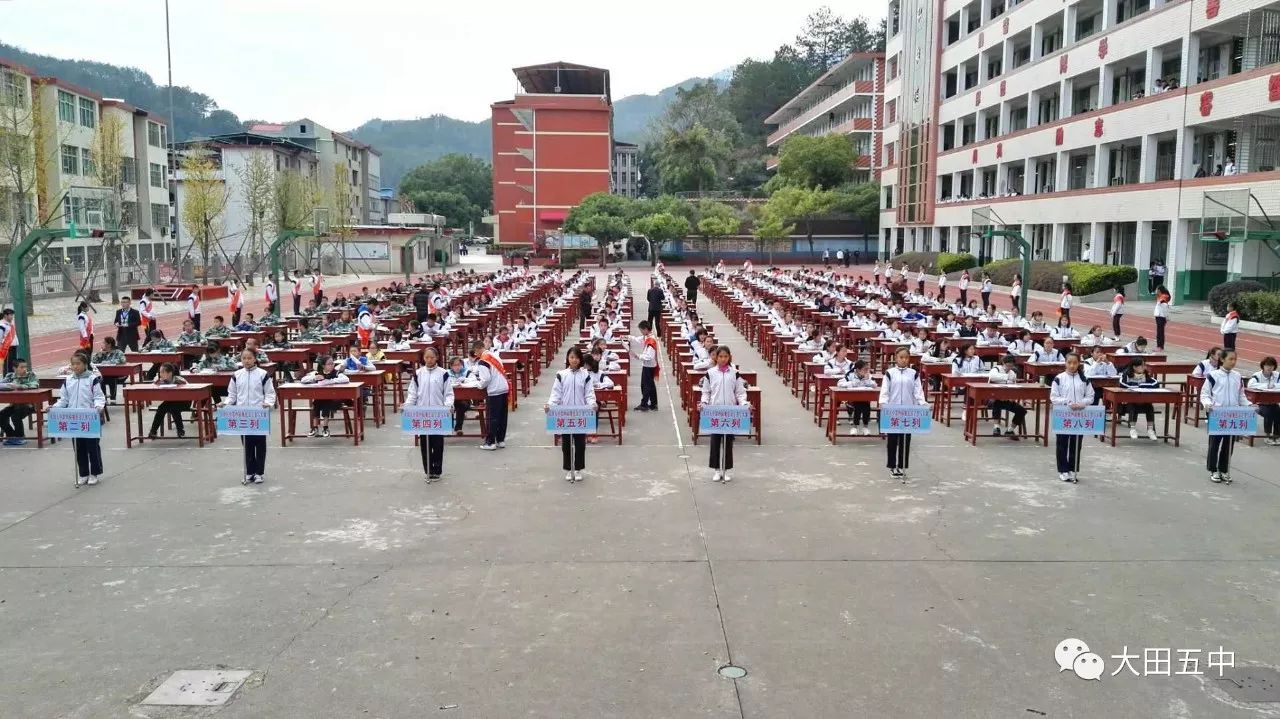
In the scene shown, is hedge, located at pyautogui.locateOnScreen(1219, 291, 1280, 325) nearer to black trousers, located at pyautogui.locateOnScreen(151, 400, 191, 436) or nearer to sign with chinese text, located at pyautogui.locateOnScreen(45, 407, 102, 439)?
black trousers, located at pyautogui.locateOnScreen(151, 400, 191, 436)

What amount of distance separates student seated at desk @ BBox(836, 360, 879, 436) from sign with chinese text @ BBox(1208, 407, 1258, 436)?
4.13 metres

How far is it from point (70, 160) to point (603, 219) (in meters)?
32.9

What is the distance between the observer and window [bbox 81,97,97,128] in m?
52.1

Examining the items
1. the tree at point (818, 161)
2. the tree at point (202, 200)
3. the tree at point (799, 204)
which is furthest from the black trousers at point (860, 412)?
the tree at point (818, 161)

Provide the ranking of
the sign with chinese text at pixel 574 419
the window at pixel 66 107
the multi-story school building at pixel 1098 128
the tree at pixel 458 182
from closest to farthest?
the sign with chinese text at pixel 574 419 < the multi-story school building at pixel 1098 128 < the window at pixel 66 107 < the tree at pixel 458 182

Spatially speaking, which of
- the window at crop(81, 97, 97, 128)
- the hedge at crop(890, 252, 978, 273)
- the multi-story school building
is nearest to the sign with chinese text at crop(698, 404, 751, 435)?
the multi-story school building

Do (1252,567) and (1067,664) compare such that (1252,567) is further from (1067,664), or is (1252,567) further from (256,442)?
(256,442)

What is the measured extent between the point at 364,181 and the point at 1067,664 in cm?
10038

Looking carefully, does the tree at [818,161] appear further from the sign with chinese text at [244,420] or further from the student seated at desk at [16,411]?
the sign with chinese text at [244,420]

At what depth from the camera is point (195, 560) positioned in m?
8.62

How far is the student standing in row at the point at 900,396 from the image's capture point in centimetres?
1156

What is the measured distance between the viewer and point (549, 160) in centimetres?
8306

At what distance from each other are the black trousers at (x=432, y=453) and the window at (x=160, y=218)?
2296 inches

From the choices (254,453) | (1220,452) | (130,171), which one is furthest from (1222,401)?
(130,171)
